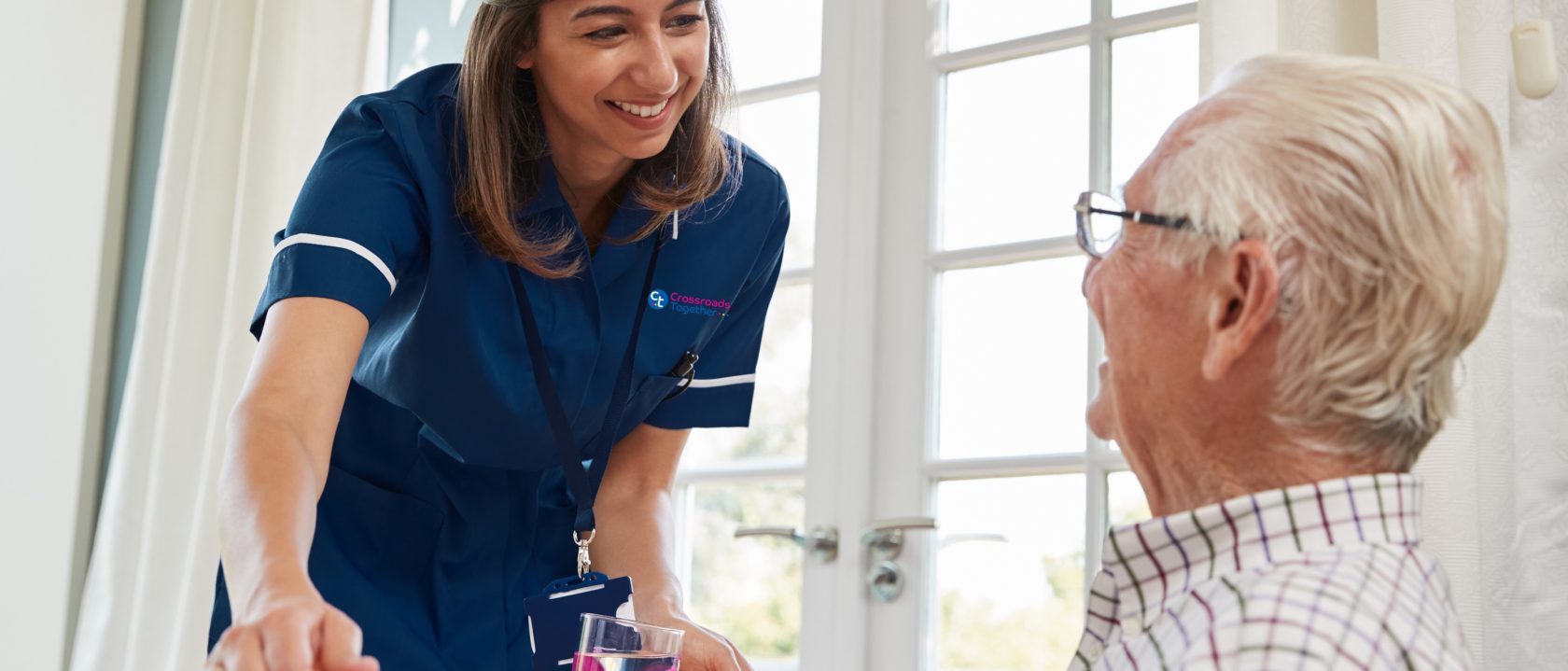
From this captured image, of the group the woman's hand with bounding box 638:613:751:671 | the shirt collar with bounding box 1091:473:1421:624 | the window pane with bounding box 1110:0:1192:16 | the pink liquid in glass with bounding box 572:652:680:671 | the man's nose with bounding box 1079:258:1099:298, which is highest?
the window pane with bounding box 1110:0:1192:16

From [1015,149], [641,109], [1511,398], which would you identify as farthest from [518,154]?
[1015,149]

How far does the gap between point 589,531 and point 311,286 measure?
1.42 ft

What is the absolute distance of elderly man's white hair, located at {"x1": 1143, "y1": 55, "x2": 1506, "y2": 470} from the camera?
1.02 m

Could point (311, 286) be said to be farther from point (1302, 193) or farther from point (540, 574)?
point (1302, 193)

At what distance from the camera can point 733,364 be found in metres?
1.90

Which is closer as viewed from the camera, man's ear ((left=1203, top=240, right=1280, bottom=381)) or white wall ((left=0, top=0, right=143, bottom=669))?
man's ear ((left=1203, top=240, right=1280, bottom=381))

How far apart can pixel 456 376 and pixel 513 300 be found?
105mm

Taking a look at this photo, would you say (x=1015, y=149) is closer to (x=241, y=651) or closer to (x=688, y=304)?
(x=688, y=304)

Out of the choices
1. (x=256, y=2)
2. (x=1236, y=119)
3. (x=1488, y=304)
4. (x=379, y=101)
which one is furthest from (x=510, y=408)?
(x=256, y=2)

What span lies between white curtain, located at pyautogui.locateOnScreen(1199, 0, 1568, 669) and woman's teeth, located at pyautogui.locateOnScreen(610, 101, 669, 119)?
85 centimetres

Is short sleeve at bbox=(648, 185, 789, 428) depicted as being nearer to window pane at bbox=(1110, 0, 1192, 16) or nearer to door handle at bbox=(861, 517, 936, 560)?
door handle at bbox=(861, 517, 936, 560)

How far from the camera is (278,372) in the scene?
4.50 ft

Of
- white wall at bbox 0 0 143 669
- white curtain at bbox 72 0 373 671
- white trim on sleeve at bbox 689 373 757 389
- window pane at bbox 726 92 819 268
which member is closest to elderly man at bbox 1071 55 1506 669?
white trim on sleeve at bbox 689 373 757 389

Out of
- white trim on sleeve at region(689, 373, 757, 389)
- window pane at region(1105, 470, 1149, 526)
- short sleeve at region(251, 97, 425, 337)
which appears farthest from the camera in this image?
window pane at region(1105, 470, 1149, 526)
